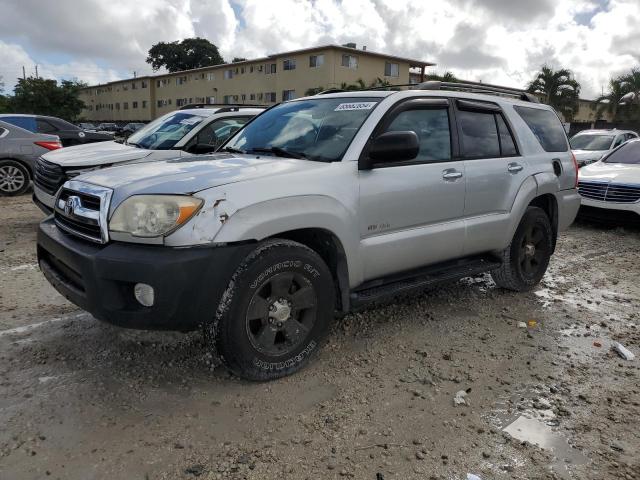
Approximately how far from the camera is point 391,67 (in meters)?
41.6

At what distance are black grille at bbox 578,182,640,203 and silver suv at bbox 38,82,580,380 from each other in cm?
416

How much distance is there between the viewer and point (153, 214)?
2.75 metres

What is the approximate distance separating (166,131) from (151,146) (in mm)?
417

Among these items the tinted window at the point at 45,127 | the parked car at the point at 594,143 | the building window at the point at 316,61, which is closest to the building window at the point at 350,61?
the building window at the point at 316,61

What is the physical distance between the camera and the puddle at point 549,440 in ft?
8.08

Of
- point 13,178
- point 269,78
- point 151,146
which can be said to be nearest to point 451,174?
point 151,146

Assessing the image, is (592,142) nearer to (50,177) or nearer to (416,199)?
(416,199)

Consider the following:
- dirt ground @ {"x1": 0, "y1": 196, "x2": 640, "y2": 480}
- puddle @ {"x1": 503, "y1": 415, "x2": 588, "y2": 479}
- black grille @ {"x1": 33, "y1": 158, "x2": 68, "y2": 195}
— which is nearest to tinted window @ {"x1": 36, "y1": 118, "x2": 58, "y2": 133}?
black grille @ {"x1": 33, "y1": 158, "x2": 68, "y2": 195}

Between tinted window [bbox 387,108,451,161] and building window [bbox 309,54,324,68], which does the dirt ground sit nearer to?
tinted window [bbox 387,108,451,161]

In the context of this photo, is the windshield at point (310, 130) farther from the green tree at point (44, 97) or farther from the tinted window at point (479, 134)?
the green tree at point (44, 97)

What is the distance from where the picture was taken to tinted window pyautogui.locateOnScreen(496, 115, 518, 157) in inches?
179

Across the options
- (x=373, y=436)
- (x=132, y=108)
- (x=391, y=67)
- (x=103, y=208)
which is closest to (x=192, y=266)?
(x=103, y=208)

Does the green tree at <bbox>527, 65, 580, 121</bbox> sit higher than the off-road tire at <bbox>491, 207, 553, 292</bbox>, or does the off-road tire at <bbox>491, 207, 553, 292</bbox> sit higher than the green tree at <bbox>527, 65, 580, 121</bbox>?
the green tree at <bbox>527, 65, 580, 121</bbox>

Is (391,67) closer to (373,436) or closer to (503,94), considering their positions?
(503,94)
